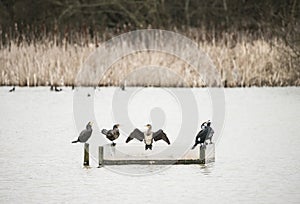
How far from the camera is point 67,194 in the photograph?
3488 millimetres

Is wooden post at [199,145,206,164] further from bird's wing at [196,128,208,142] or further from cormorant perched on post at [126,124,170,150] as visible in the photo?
cormorant perched on post at [126,124,170,150]

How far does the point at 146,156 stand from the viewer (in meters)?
4.30

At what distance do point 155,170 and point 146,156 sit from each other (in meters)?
0.24

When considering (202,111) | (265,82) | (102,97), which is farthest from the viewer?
(265,82)

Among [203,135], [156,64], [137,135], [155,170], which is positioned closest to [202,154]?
[203,135]

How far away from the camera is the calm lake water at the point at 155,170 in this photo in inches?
136

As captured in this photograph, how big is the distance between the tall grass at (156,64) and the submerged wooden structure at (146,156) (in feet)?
15.7

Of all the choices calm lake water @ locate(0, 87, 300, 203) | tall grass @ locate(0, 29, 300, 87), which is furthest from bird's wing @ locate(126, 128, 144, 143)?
tall grass @ locate(0, 29, 300, 87)

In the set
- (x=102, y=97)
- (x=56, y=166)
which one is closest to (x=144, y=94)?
(x=102, y=97)

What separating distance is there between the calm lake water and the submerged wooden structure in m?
0.04

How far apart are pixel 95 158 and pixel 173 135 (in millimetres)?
1144

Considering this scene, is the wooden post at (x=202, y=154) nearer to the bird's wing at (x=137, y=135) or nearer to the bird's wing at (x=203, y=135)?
the bird's wing at (x=203, y=135)

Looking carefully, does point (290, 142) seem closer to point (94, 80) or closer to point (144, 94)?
point (144, 94)

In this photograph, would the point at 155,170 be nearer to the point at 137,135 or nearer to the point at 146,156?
the point at 146,156
